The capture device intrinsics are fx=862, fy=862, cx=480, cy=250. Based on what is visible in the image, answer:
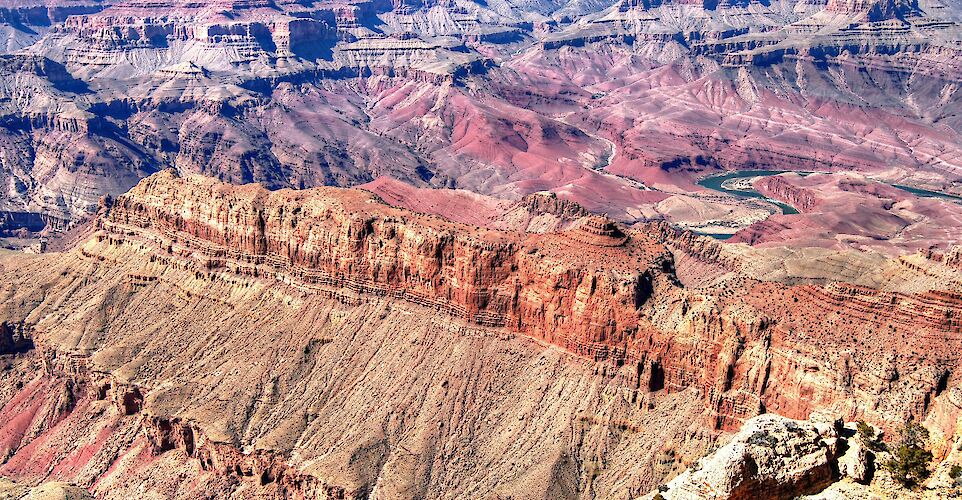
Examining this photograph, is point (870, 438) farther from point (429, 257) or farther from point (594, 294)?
point (429, 257)

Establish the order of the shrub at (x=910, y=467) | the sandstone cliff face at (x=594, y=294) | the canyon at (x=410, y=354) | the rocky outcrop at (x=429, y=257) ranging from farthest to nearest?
the rocky outcrop at (x=429, y=257) → the canyon at (x=410, y=354) → the sandstone cliff face at (x=594, y=294) → the shrub at (x=910, y=467)

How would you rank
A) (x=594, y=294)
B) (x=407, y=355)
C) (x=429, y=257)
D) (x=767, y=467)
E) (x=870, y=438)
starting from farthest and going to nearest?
(x=429, y=257), (x=407, y=355), (x=594, y=294), (x=870, y=438), (x=767, y=467)

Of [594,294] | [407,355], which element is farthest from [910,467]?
[407,355]

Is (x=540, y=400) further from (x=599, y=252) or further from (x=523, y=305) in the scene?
(x=599, y=252)

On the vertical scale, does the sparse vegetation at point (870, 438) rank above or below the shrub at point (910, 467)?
below

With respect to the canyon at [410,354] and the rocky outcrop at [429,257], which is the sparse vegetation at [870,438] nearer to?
the canyon at [410,354]

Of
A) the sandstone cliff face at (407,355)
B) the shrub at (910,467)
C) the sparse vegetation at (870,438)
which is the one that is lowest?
the sandstone cliff face at (407,355)

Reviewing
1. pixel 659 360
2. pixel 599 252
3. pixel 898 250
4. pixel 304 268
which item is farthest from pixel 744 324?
pixel 898 250

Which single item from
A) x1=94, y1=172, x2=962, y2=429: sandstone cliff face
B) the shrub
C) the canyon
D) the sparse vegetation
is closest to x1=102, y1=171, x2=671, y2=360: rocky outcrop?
x1=94, y1=172, x2=962, y2=429: sandstone cliff face

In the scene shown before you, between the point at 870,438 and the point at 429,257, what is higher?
the point at 870,438

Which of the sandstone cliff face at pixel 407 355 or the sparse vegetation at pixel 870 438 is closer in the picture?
the sparse vegetation at pixel 870 438

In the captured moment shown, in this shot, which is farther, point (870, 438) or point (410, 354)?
point (410, 354)

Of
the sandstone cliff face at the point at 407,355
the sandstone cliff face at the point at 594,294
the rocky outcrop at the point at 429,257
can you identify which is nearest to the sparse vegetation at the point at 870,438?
the sandstone cliff face at the point at 407,355

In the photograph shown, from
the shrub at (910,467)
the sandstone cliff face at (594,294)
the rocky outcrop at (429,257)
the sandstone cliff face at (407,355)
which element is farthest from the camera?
the rocky outcrop at (429,257)
